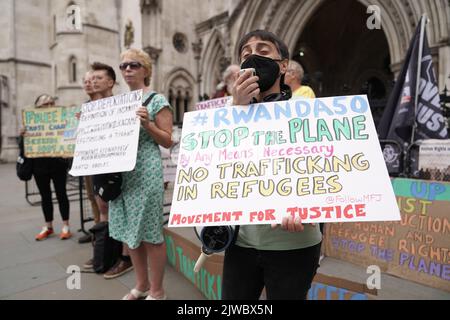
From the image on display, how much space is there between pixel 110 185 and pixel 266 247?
4.91 ft

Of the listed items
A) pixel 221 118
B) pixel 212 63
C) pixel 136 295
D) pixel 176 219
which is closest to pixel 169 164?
pixel 136 295

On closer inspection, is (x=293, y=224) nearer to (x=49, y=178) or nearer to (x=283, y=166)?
(x=283, y=166)

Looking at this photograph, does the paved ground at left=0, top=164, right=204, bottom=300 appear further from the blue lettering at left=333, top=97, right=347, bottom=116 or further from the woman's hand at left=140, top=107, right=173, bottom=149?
the blue lettering at left=333, top=97, right=347, bottom=116

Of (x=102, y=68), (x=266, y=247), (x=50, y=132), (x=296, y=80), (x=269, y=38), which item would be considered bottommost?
(x=266, y=247)

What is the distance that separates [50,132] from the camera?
4.16 meters

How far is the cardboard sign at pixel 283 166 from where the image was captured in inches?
49.5

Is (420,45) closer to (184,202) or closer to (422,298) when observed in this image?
(422,298)

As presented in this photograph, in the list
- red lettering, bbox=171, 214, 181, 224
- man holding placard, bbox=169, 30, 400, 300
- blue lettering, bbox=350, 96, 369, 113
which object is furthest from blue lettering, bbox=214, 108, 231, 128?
blue lettering, bbox=350, 96, 369, 113

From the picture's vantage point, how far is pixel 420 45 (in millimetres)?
4316

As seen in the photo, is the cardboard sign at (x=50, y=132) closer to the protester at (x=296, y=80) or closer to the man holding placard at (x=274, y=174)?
the protester at (x=296, y=80)

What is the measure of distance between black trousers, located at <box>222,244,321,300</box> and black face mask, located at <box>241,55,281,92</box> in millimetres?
783

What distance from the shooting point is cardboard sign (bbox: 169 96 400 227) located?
4.12 feet

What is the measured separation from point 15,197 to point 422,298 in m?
8.97
